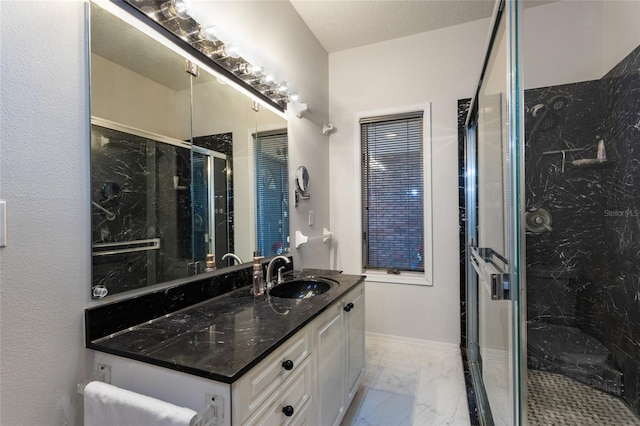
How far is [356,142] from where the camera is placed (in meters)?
2.93

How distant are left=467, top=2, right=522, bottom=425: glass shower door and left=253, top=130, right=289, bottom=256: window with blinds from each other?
4.20 ft

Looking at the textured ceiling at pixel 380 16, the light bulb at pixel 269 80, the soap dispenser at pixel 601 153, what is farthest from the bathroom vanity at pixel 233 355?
the textured ceiling at pixel 380 16

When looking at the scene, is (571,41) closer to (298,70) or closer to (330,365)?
(298,70)

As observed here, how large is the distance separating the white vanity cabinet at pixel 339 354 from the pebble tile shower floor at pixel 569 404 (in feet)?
3.19

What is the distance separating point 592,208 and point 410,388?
1.83 metres

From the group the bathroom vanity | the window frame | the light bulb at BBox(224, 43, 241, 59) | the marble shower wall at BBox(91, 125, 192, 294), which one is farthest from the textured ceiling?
the bathroom vanity

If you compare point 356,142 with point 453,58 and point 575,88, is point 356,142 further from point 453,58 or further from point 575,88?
point 575,88

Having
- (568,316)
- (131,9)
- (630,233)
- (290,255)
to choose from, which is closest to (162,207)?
(131,9)

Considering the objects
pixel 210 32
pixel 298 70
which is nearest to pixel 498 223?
pixel 210 32

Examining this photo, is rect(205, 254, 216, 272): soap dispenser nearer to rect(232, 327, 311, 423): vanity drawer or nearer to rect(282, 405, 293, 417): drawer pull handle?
rect(232, 327, 311, 423): vanity drawer

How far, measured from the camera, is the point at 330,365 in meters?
1.45

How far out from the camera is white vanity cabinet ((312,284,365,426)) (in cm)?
134

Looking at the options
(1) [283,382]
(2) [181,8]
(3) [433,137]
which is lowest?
(1) [283,382]

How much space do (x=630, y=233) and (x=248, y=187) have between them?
2.35 m
